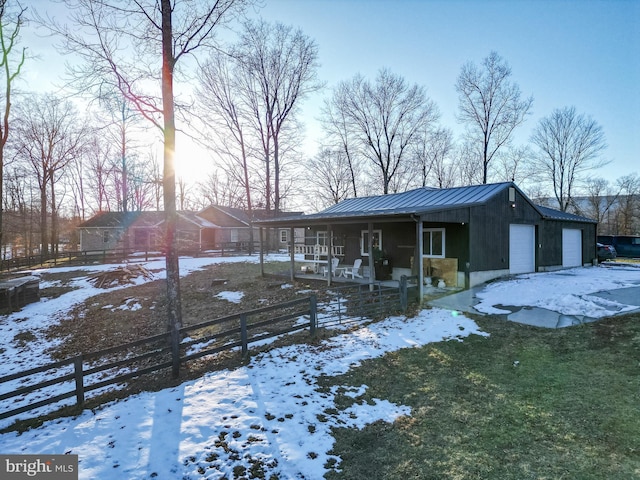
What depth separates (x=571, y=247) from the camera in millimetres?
17625

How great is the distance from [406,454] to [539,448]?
4.99 ft


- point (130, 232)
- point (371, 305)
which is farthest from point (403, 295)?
point (130, 232)

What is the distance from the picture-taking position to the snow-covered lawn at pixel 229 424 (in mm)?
3697

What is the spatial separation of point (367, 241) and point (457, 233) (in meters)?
4.25

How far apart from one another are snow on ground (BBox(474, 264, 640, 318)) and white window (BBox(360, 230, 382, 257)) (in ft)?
15.6

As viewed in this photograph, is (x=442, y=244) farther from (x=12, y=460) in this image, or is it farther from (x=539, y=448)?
(x=12, y=460)

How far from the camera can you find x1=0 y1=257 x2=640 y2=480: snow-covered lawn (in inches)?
146

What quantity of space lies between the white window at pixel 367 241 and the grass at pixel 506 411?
8.08 metres

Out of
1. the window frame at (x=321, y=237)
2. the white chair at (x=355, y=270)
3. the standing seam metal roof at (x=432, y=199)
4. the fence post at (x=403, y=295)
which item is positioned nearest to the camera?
the fence post at (x=403, y=295)

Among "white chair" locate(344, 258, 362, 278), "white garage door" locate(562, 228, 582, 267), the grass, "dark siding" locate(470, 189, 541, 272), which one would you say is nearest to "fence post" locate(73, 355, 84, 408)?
the grass

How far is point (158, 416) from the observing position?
183 inches

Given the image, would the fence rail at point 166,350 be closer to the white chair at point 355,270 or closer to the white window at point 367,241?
the white chair at point 355,270

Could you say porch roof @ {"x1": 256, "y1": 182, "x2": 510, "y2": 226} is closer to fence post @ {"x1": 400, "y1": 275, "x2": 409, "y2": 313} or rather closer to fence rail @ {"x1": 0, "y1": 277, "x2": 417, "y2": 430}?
fence post @ {"x1": 400, "y1": 275, "x2": 409, "y2": 313}

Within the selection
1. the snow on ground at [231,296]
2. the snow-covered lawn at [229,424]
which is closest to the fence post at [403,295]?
the snow-covered lawn at [229,424]
